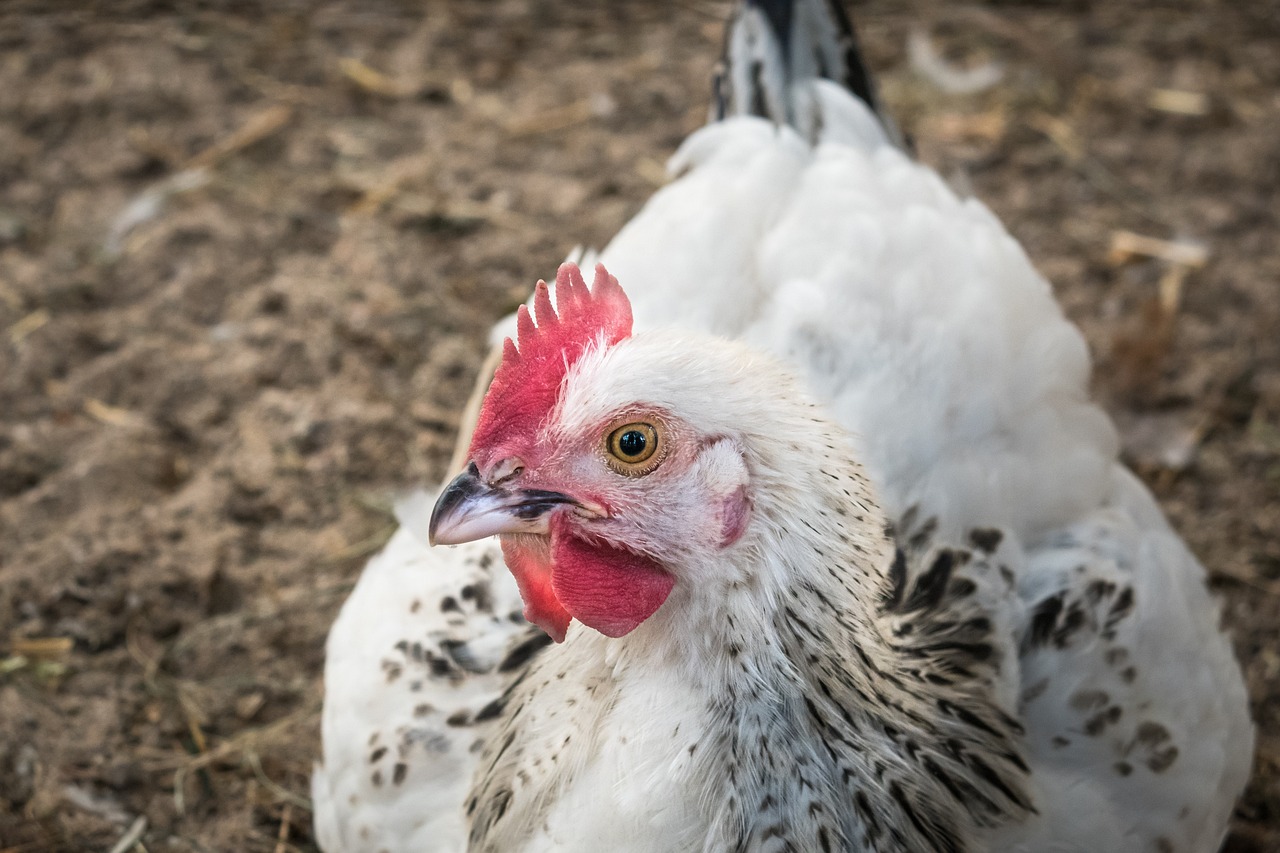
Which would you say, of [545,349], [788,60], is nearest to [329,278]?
[788,60]

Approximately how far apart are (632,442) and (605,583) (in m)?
0.17

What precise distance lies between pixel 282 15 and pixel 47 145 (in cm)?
100

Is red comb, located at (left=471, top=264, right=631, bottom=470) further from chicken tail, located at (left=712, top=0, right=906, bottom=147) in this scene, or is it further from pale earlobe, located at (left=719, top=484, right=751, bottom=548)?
chicken tail, located at (left=712, top=0, right=906, bottom=147)

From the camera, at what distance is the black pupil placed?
4.47ft

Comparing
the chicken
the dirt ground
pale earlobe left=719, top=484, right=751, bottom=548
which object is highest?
pale earlobe left=719, top=484, right=751, bottom=548

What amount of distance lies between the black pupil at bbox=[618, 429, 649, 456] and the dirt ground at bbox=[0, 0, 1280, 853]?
1386mm

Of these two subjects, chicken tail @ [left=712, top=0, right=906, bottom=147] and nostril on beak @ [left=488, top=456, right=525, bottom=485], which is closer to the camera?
nostril on beak @ [left=488, top=456, right=525, bottom=485]

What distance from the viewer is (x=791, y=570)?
1.38 m

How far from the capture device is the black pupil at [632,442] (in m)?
1.36

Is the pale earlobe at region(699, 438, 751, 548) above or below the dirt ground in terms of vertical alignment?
above

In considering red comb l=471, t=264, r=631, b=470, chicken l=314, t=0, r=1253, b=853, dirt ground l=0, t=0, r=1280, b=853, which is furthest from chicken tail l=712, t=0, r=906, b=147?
red comb l=471, t=264, r=631, b=470

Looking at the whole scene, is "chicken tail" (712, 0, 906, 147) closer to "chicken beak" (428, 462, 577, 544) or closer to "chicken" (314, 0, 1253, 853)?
"chicken" (314, 0, 1253, 853)

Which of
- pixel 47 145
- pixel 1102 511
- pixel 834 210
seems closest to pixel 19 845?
pixel 834 210

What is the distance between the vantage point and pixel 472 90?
4.06m
